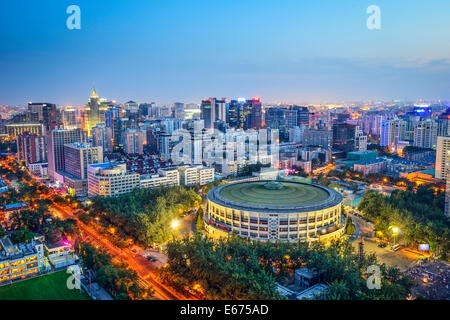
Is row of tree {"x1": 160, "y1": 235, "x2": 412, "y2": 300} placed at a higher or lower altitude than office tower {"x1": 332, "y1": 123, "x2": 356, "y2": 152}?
lower

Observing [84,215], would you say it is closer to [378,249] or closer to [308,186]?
[308,186]

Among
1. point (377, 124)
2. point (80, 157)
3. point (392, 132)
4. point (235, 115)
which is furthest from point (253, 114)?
point (80, 157)

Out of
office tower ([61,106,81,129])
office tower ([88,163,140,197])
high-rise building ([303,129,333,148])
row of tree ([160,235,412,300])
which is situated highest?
office tower ([61,106,81,129])

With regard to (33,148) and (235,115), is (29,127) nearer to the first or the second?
(33,148)

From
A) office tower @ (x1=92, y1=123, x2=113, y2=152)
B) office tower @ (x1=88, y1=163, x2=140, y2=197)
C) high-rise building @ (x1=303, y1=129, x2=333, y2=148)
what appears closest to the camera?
office tower @ (x1=88, y1=163, x2=140, y2=197)

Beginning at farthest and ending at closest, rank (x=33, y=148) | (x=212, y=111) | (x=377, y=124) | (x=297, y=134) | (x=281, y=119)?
(x=281, y=119) → (x=212, y=111) → (x=377, y=124) → (x=297, y=134) → (x=33, y=148)

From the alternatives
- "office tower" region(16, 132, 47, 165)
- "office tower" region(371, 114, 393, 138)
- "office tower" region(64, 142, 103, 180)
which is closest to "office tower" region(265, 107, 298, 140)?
→ "office tower" region(371, 114, 393, 138)

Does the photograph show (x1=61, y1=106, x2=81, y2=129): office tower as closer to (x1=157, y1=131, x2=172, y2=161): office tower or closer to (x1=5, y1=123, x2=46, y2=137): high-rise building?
(x1=5, y1=123, x2=46, y2=137): high-rise building
